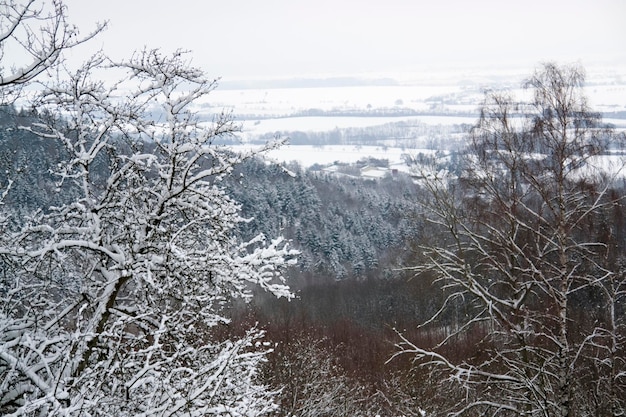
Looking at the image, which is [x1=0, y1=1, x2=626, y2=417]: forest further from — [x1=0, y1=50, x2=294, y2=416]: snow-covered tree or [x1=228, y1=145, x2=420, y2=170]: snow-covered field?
[x1=228, y1=145, x2=420, y2=170]: snow-covered field

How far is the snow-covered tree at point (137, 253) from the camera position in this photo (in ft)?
19.6

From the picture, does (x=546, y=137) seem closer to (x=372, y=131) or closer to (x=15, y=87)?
(x=15, y=87)

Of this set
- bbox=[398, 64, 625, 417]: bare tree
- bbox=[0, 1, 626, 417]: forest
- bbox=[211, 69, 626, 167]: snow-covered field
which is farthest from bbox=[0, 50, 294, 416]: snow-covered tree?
bbox=[211, 69, 626, 167]: snow-covered field

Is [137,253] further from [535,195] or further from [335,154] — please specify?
[335,154]

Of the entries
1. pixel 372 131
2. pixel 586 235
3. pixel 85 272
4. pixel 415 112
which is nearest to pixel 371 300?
pixel 586 235

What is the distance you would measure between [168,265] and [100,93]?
228 cm

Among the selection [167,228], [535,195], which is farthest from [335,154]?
[167,228]

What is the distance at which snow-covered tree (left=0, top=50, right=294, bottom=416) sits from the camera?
599 centimetres

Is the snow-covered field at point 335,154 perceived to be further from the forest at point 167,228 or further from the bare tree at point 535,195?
the forest at point 167,228

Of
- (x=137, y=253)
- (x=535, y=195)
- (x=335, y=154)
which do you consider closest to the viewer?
(x=137, y=253)

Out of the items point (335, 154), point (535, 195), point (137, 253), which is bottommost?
point (335, 154)

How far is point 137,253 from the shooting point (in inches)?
253

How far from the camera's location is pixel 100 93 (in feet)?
23.0

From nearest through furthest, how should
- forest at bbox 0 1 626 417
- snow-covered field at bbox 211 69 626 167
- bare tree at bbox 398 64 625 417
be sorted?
forest at bbox 0 1 626 417 → bare tree at bbox 398 64 625 417 → snow-covered field at bbox 211 69 626 167
